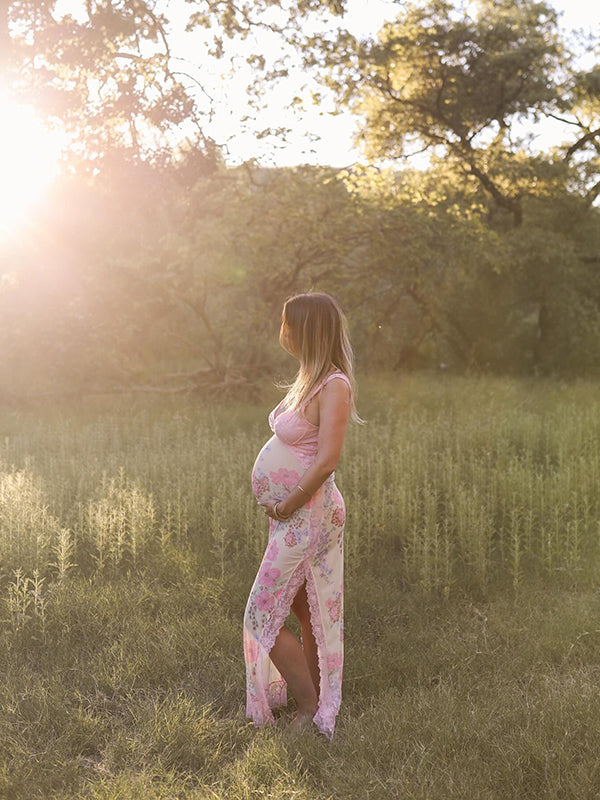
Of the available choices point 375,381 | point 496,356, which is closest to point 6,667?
point 375,381

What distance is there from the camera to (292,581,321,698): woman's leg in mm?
4301

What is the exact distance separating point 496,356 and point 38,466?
18.9 metres

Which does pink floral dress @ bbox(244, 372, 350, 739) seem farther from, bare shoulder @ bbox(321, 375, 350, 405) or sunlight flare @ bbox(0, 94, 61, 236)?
sunlight flare @ bbox(0, 94, 61, 236)

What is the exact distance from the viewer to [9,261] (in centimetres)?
1667

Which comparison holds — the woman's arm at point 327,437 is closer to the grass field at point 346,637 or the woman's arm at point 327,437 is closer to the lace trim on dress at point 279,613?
the lace trim on dress at point 279,613

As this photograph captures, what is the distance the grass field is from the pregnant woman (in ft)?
0.86

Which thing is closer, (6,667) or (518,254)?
(6,667)

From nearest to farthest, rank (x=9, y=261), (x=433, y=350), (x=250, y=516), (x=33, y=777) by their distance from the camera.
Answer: (x=33, y=777) → (x=250, y=516) → (x=9, y=261) → (x=433, y=350)

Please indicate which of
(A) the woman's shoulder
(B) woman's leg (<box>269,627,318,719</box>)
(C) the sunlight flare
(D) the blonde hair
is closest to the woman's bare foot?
(B) woman's leg (<box>269,627,318,719</box>)

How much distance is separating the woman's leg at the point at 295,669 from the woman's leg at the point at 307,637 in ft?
0.63

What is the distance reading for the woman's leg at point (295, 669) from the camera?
4.08 metres

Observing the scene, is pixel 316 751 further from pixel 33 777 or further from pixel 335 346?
pixel 335 346

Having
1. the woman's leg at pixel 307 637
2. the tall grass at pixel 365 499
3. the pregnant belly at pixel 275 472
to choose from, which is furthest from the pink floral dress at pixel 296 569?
the tall grass at pixel 365 499

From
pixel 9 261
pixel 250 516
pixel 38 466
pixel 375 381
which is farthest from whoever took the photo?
pixel 375 381
